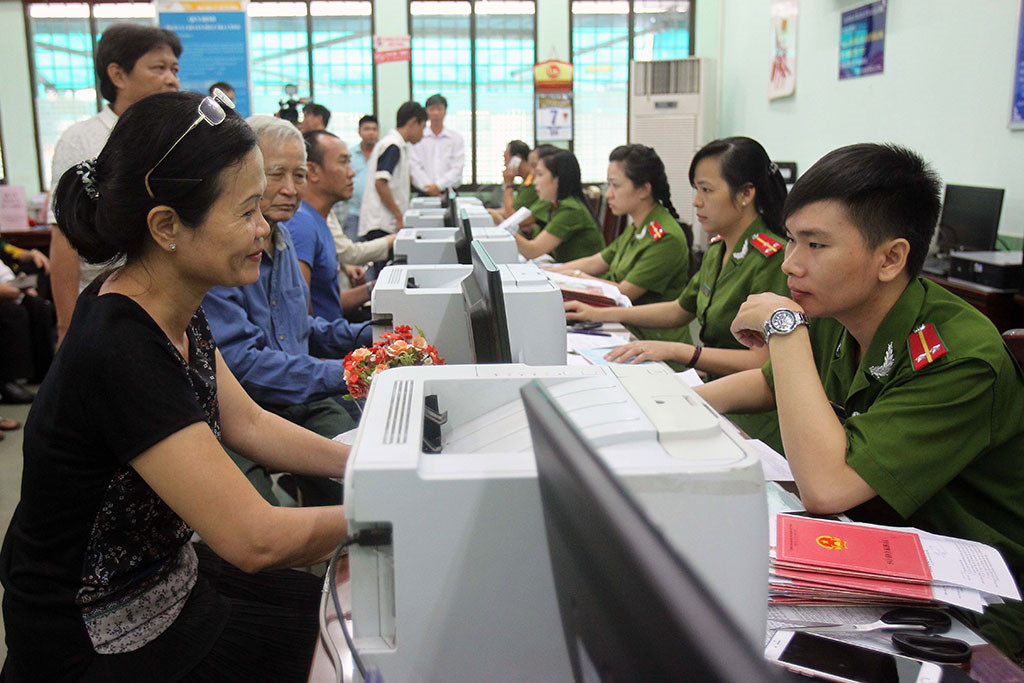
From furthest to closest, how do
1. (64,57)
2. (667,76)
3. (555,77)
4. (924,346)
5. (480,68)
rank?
(480,68), (64,57), (555,77), (667,76), (924,346)

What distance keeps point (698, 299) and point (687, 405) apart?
1.86 metres

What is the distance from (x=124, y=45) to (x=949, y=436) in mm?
2556

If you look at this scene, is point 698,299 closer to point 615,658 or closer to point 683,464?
point 683,464

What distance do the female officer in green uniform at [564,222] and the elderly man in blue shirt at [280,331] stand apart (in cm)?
218

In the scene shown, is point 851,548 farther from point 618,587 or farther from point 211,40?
point 211,40

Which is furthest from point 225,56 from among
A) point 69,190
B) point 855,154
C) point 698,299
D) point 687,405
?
point 687,405

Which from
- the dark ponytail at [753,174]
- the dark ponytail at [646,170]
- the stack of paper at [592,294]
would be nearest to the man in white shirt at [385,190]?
the dark ponytail at [646,170]

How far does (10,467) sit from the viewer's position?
3430mm

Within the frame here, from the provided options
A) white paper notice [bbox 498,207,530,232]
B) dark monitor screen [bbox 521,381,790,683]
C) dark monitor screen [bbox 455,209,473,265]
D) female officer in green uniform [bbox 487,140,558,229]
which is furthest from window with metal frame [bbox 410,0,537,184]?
dark monitor screen [bbox 521,381,790,683]

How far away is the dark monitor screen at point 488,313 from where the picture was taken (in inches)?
44.3

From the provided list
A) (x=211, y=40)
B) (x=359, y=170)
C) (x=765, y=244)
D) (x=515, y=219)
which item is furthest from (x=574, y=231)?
(x=359, y=170)

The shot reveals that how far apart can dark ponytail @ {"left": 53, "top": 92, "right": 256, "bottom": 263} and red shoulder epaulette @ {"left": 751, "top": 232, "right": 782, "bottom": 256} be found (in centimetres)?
156

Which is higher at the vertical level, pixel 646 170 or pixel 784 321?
pixel 646 170

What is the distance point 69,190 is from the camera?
48.1 inches
